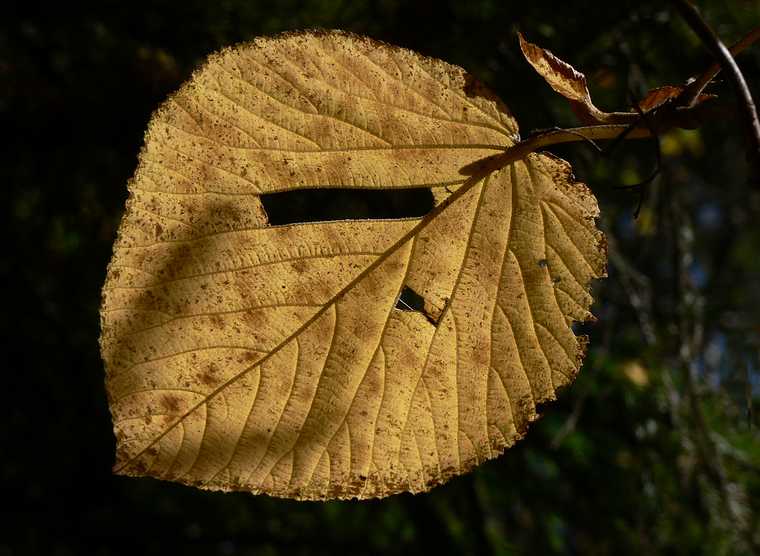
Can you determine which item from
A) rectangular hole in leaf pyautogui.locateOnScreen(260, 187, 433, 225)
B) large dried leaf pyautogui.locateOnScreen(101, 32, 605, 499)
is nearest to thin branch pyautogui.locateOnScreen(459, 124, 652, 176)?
large dried leaf pyautogui.locateOnScreen(101, 32, 605, 499)

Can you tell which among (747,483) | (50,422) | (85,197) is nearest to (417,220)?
(85,197)

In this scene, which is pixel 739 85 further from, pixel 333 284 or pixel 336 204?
pixel 336 204

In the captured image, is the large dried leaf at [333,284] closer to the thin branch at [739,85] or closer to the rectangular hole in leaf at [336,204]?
the thin branch at [739,85]

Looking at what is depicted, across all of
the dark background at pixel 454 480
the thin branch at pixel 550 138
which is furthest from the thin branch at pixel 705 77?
the dark background at pixel 454 480

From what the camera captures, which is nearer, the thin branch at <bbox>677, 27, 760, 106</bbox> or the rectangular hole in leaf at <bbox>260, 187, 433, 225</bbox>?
the thin branch at <bbox>677, 27, 760, 106</bbox>

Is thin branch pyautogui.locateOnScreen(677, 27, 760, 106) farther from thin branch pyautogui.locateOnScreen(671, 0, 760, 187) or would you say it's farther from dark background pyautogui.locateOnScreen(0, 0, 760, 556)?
dark background pyautogui.locateOnScreen(0, 0, 760, 556)

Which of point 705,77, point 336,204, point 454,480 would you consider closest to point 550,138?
point 705,77
